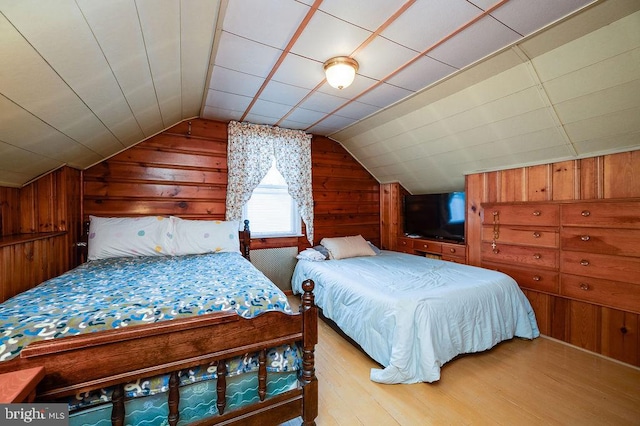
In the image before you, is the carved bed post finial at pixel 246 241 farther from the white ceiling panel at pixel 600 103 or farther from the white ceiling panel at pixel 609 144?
the white ceiling panel at pixel 609 144

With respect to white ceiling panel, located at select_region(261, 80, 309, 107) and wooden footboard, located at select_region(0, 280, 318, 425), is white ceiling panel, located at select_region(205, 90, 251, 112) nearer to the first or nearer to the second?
white ceiling panel, located at select_region(261, 80, 309, 107)

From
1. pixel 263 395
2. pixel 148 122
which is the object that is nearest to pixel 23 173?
pixel 148 122

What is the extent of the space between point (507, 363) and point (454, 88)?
7.69 feet

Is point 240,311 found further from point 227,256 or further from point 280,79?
point 280,79

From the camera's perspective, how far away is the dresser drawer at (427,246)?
11.9ft

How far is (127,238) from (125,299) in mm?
1416

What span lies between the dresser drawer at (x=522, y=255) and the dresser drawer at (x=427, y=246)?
0.60m

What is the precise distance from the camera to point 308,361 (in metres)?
1.41

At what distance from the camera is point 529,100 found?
2.18m

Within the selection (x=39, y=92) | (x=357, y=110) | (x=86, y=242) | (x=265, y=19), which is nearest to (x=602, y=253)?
(x=357, y=110)

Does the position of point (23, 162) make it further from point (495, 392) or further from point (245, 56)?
point (495, 392)

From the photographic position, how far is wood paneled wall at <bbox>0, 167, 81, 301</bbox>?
173 centimetres

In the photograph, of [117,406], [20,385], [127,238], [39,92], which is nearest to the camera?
[20,385]

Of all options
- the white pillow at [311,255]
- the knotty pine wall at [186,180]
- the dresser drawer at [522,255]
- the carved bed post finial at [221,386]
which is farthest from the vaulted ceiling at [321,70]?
the white pillow at [311,255]
